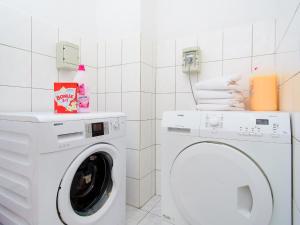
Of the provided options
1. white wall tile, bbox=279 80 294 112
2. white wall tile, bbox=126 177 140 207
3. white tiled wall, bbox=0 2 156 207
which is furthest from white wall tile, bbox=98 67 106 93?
white wall tile, bbox=279 80 294 112

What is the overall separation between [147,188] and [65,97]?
1.00m

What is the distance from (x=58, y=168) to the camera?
73 centimetres

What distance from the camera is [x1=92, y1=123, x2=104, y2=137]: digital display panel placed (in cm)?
87

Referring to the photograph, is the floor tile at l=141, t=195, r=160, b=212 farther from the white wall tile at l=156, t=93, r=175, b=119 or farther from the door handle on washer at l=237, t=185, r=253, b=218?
the door handle on washer at l=237, t=185, r=253, b=218

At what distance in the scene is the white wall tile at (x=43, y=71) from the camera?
3.78ft

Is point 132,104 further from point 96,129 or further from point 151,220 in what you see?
point 151,220

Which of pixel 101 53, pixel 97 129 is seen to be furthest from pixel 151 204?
pixel 101 53

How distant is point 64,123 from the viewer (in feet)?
2.43

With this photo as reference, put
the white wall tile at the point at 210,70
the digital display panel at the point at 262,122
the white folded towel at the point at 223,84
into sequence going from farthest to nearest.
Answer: the white wall tile at the point at 210,70
the white folded towel at the point at 223,84
the digital display panel at the point at 262,122

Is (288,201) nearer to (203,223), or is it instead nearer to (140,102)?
(203,223)

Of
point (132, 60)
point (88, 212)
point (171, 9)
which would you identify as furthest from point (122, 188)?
point (171, 9)

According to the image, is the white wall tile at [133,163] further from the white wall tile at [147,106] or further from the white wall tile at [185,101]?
the white wall tile at [185,101]

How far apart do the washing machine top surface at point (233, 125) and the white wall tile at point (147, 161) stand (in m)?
0.55

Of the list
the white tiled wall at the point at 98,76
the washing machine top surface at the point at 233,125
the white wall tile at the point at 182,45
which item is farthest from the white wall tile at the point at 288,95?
the white tiled wall at the point at 98,76
